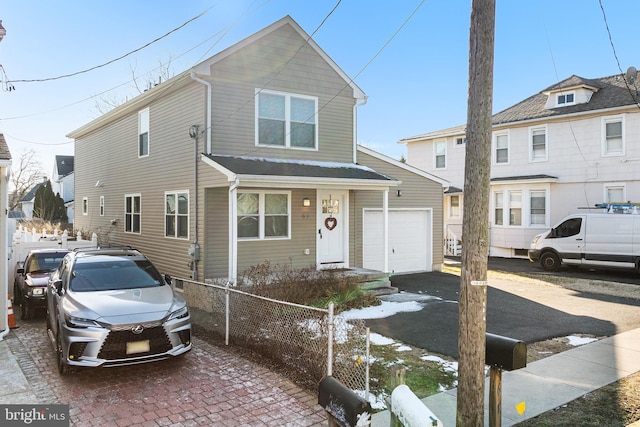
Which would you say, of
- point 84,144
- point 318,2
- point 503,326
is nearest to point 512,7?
point 318,2

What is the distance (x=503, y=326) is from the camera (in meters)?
8.95

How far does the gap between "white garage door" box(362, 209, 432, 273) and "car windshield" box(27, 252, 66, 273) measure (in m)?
8.69

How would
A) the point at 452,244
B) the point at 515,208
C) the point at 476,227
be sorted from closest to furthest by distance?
the point at 476,227, the point at 515,208, the point at 452,244

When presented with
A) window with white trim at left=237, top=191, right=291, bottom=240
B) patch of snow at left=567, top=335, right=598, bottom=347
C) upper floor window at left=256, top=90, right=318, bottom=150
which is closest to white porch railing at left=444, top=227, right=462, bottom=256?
upper floor window at left=256, top=90, right=318, bottom=150

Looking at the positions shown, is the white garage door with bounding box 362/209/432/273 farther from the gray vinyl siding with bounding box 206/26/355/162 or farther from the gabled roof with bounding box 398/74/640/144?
the gabled roof with bounding box 398/74/640/144

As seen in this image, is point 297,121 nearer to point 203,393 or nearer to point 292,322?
point 292,322

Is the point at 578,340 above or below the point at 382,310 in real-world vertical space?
below

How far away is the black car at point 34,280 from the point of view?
9602 millimetres

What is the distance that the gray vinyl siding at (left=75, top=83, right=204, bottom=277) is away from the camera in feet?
41.3

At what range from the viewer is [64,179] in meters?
44.8

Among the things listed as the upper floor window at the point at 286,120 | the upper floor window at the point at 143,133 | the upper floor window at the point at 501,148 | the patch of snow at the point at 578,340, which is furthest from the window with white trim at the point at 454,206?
the patch of snow at the point at 578,340

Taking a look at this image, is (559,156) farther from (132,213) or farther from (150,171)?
(132,213)

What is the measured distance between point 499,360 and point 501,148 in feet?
66.0

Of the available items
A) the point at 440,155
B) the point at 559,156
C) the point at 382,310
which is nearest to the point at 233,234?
Answer: the point at 382,310
